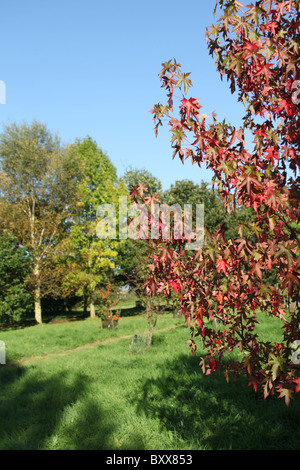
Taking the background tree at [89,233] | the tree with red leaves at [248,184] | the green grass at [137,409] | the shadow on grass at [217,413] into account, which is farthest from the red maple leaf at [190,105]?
the background tree at [89,233]

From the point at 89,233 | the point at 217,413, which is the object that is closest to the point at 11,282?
the point at 89,233

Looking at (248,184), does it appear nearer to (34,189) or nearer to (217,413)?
(217,413)

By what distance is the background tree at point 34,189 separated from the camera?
20.6m

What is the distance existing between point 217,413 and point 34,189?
1973 centimetres

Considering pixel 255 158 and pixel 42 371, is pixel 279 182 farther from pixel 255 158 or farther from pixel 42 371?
pixel 42 371

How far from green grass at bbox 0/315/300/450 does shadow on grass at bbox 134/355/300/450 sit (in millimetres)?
12

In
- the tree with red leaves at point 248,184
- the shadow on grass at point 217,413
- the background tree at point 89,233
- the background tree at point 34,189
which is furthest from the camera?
the background tree at point 89,233

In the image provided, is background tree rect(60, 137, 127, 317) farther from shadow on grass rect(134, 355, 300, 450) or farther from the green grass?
shadow on grass rect(134, 355, 300, 450)

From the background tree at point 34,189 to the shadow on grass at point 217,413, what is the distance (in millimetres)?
16681

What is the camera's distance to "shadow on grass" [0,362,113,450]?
4.12 meters

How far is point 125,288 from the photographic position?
86.5 feet

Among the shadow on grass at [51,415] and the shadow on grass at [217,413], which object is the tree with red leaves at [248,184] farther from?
the shadow on grass at [51,415]

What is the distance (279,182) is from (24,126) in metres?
22.3
